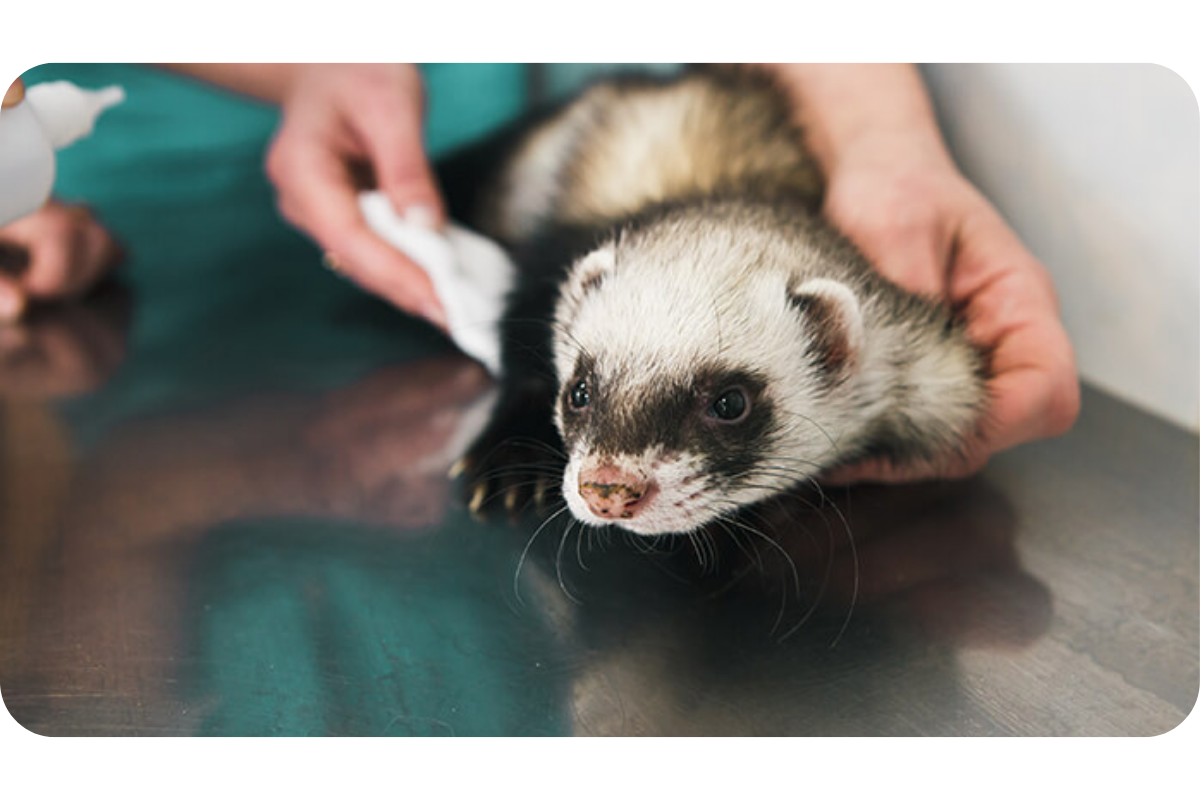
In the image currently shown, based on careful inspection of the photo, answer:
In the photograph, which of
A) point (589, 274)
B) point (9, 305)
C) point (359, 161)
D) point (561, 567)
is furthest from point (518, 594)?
point (9, 305)

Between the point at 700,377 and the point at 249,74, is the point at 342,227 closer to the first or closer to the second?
the point at 249,74

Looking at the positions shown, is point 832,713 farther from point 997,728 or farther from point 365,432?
point 365,432

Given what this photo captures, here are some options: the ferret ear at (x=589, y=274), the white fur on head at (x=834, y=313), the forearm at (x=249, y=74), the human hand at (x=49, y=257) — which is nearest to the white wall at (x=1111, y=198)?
the white fur on head at (x=834, y=313)

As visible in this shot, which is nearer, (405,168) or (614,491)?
(614,491)

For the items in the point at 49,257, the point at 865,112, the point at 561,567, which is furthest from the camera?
the point at 49,257

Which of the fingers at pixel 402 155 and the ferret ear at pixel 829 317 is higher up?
the ferret ear at pixel 829 317

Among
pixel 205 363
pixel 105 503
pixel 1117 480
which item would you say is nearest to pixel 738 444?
pixel 1117 480

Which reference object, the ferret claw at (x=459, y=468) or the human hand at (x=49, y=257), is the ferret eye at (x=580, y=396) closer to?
the ferret claw at (x=459, y=468)

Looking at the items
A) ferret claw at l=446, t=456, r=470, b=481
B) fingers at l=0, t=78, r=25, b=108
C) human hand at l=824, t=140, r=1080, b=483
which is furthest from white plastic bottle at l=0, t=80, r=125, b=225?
human hand at l=824, t=140, r=1080, b=483
